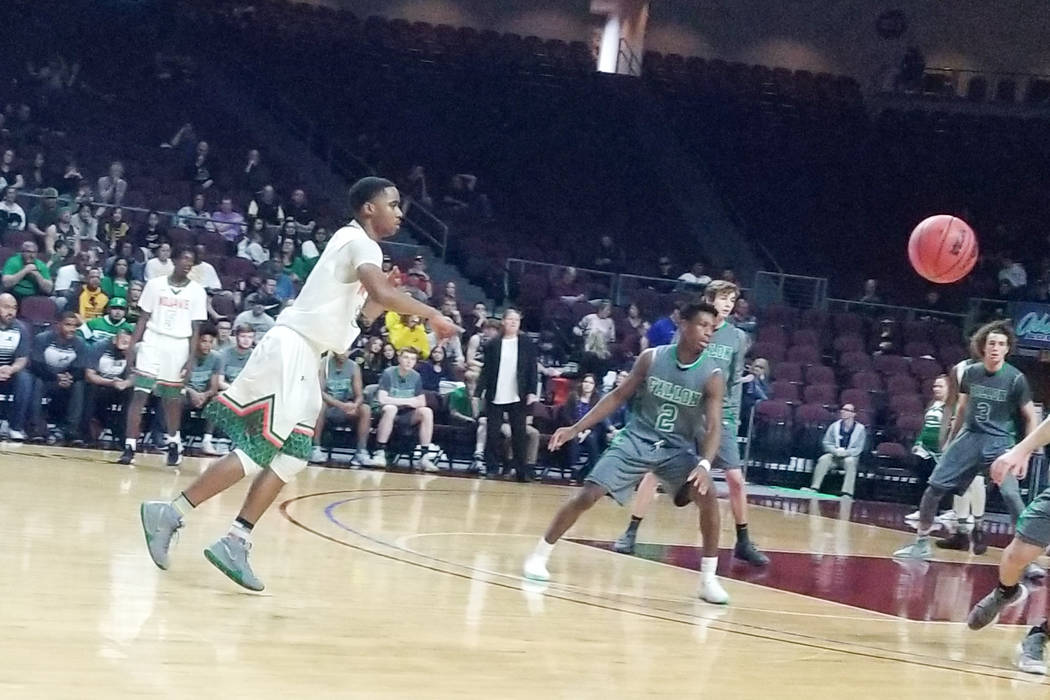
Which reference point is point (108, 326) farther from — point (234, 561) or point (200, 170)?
point (234, 561)

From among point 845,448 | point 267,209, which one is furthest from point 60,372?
point 845,448

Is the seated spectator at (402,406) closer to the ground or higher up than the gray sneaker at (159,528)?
higher up

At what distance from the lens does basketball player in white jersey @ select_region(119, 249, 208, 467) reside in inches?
391

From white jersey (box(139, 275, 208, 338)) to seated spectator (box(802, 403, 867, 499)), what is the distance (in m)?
7.20

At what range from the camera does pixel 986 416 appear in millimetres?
8336

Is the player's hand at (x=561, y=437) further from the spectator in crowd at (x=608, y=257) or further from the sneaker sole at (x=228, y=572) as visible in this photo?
the spectator in crowd at (x=608, y=257)

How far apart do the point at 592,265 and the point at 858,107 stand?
7325 millimetres

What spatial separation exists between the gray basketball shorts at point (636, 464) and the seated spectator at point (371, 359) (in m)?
6.89

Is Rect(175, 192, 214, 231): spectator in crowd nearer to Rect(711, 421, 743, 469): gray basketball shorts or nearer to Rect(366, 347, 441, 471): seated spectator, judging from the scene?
Rect(366, 347, 441, 471): seated spectator

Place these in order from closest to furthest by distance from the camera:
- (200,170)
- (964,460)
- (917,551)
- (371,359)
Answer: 1. (964,460)
2. (917,551)
3. (371,359)
4. (200,170)

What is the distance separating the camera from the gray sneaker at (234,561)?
5.00 m

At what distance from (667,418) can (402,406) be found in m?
6.56

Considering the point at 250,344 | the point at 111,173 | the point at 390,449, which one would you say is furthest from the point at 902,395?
the point at 111,173

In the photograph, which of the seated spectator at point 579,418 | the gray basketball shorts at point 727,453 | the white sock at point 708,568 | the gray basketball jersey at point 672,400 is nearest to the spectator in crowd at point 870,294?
the seated spectator at point 579,418
